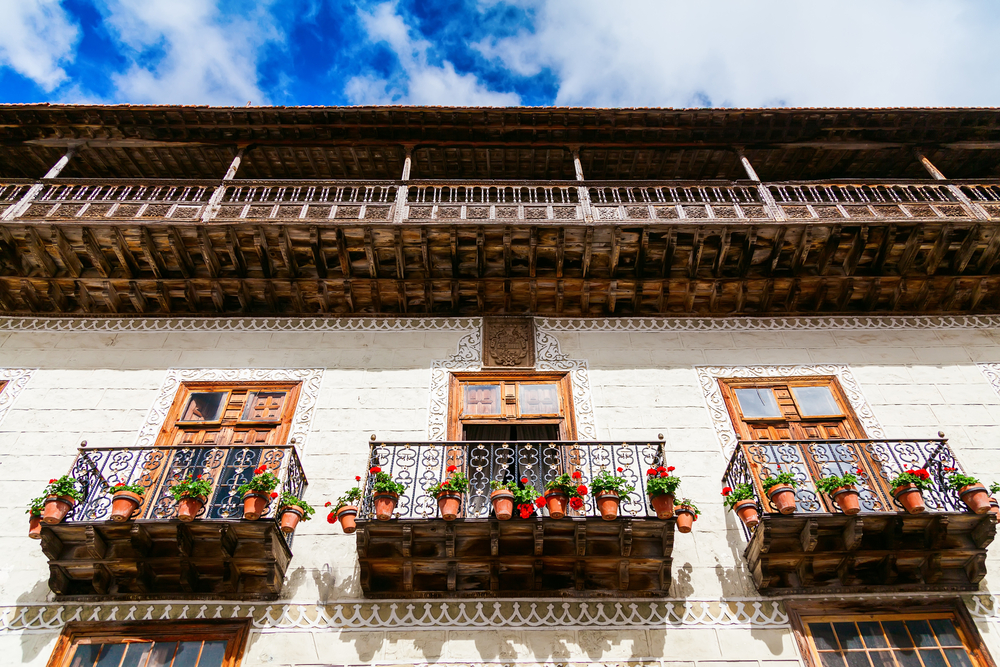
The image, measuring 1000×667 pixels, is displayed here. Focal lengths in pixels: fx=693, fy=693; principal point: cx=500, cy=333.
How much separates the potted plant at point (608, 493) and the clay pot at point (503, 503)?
797mm

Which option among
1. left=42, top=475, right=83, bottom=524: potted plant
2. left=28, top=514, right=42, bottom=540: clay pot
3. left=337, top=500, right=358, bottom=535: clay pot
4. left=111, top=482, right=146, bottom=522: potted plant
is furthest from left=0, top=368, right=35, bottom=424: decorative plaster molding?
left=337, top=500, right=358, bottom=535: clay pot

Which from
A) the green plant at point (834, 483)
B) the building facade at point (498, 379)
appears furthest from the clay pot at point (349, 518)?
the green plant at point (834, 483)

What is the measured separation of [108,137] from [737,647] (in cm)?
1152

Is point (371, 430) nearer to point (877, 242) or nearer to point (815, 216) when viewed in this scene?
point (815, 216)

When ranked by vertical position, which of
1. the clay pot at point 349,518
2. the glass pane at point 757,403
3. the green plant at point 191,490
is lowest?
the clay pot at point 349,518

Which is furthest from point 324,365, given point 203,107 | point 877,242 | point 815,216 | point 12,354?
point 877,242

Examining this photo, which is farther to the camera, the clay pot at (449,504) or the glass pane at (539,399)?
the glass pane at (539,399)

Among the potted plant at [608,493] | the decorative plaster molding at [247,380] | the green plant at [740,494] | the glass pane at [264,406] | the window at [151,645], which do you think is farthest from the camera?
the glass pane at [264,406]

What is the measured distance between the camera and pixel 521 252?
963cm

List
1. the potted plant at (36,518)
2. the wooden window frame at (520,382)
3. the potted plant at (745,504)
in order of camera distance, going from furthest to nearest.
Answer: the wooden window frame at (520,382) < the potted plant at (745,504) < the potted plant at (36,518)

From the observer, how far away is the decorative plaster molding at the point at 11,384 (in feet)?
27.3

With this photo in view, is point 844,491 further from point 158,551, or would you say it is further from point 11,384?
point 11,384

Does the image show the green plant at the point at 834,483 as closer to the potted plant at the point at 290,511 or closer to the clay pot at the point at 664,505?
the clay pot at the point at 664,505

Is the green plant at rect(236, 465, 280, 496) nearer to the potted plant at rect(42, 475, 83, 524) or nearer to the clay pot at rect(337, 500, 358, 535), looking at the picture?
the clay pot at rect(337, 500, 358, 535)
